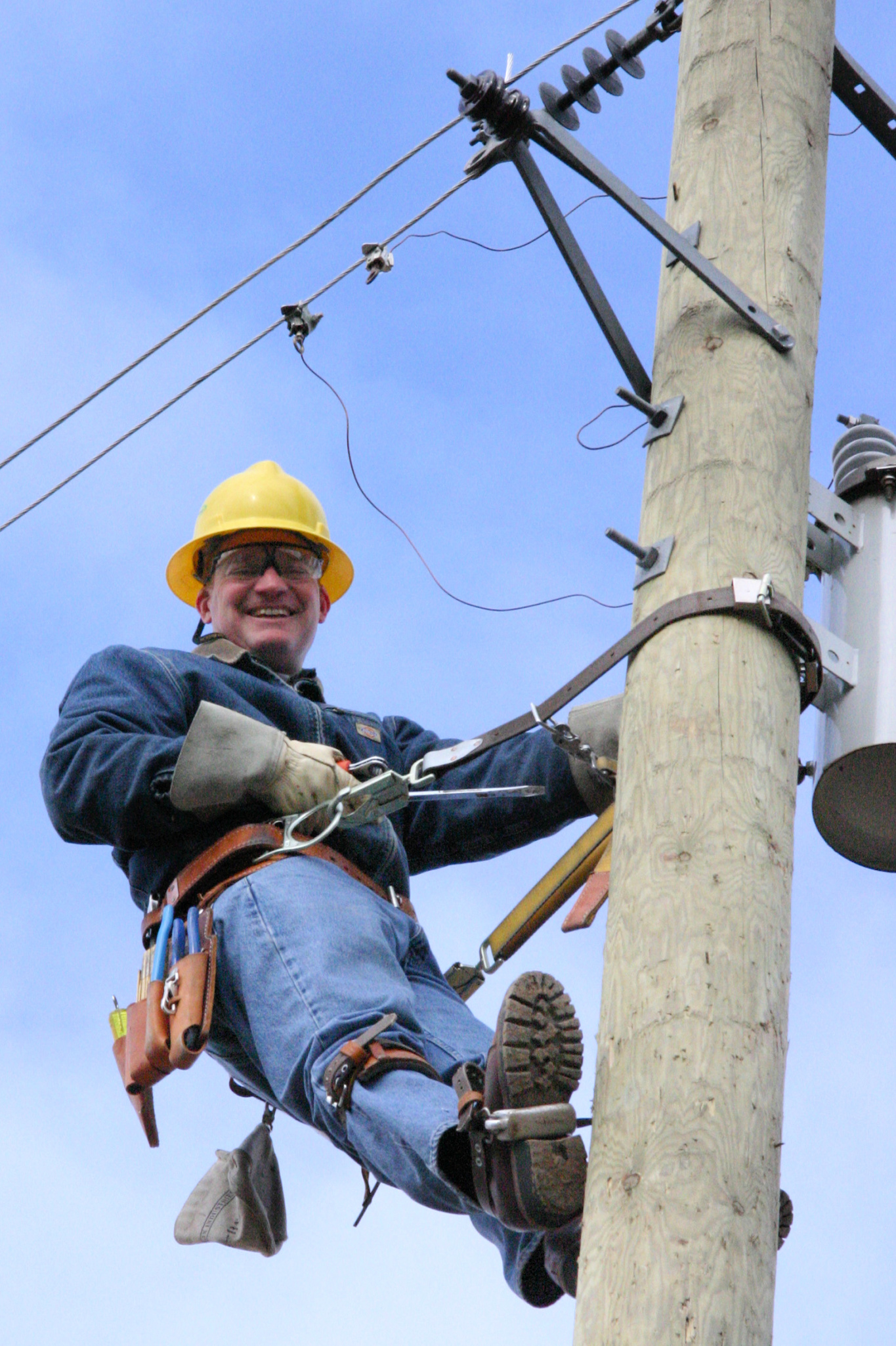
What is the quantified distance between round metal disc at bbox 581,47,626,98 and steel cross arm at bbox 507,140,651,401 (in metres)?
0.47

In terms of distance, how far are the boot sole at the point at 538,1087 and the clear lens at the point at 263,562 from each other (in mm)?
2764

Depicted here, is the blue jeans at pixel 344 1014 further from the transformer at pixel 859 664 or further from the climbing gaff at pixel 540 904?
the transformer at pixel 859 664

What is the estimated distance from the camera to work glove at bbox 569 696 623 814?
4969 millimetres

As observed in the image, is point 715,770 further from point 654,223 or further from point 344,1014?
point 654,223

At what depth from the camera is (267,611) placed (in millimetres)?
5703

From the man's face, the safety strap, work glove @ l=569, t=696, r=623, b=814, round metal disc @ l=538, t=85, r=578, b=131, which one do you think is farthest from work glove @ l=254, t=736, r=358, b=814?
round metal disc @ l=538, t=85, r=578, b=131

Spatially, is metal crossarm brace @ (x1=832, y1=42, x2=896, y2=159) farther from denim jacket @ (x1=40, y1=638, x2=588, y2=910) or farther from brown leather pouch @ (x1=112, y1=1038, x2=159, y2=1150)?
brown leather pouch @ (x1=112, y1=1038, x2=159, y2=1150)

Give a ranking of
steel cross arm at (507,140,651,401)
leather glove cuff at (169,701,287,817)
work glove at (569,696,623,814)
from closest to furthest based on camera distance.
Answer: steel cross arm at (507,140,651,401)
leather glove cuff at (169,701,287,817)
work glove at (569,696,623,814)

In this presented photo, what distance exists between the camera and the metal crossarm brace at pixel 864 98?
4.93 metres

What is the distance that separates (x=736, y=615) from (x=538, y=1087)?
0.88 m

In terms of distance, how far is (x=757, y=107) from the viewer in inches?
164

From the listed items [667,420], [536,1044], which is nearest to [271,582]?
[667,420]

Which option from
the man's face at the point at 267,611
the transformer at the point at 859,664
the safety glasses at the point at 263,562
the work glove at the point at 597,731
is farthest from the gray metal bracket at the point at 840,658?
the safety glasses at the point at 263,562

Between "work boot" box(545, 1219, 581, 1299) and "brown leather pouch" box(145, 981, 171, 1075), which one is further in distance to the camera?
"brown leather pouch" box(145, 981, 171, 1075)
